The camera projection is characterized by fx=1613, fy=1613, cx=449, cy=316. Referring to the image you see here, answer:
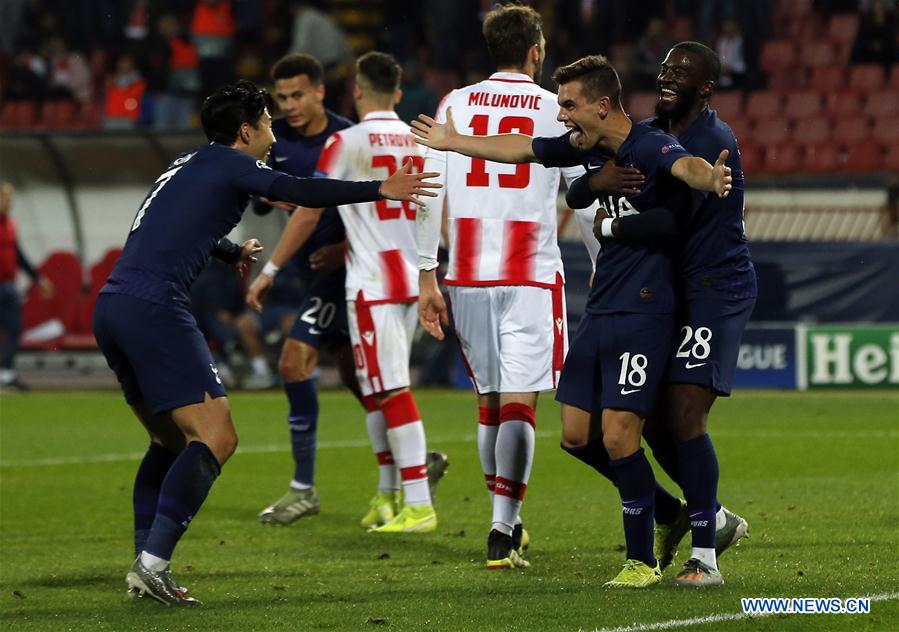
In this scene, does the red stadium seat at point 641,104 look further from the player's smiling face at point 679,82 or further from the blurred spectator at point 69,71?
the player's smiling face at point 679,82

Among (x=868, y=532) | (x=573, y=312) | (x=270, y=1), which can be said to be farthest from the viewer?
(x=270, y=1)

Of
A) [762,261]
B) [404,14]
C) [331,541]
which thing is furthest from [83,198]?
[331,541]

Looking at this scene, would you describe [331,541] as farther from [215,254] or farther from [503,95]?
[503,95]

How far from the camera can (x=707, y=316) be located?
6.34 meters

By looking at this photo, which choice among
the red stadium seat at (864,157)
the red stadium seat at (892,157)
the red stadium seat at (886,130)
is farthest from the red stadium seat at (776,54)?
the red stadium seat at (892,157)

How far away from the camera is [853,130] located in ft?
67.7

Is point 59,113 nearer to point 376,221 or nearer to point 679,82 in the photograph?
point 376,221

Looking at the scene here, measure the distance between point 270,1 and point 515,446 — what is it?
63.5 feet

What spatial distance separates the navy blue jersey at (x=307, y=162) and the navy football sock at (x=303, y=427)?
633 millimetres

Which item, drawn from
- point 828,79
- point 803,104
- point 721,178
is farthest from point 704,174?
point 828,79

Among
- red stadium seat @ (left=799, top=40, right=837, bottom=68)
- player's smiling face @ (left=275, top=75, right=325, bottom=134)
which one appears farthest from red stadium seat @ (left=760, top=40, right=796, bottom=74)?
player's smiling face @ (left=275, top=75, right=325, bottom=134)

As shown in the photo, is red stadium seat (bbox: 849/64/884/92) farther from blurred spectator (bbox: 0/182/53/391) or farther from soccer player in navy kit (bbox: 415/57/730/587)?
soccer player in navy kit (bbox: 415/57/730/587)

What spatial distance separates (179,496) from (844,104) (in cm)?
1647

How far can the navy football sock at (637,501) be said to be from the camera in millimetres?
6340
